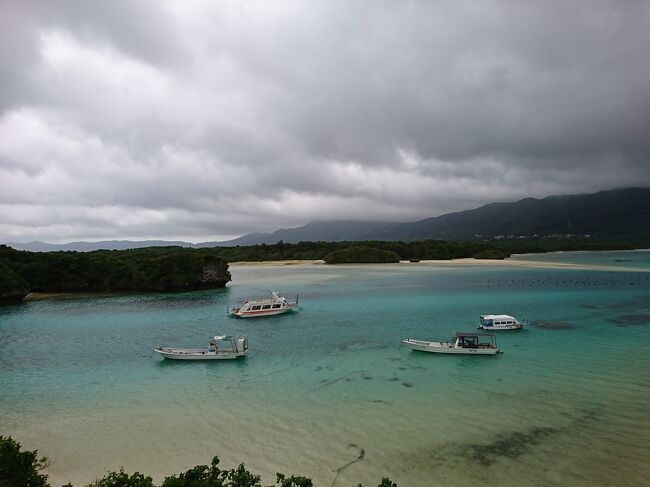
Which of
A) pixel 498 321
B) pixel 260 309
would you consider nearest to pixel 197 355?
pixel 260 309

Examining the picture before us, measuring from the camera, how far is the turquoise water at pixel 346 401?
61.6 ft

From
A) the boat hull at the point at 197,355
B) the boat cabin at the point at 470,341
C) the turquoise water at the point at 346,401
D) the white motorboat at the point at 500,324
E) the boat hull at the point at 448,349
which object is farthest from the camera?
the white motorboat at the point at 500,324

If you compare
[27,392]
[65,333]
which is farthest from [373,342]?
[65,333]

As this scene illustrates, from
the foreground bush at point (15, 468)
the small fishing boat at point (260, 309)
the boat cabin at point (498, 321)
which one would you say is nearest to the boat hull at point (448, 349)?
the boat cabin at point (498, 321)

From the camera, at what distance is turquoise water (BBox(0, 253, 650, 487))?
739 inches

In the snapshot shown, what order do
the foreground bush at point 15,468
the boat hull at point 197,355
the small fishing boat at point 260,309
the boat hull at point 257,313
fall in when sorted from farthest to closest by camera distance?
the small fishing boat at point 260,309 → the boat hull at point 257,313 → the boat hull at point 197,355 → the foreground bush at point 15,468


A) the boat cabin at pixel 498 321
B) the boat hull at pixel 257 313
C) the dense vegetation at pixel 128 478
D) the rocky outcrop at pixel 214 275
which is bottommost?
the boat cabin at pixel 498 321

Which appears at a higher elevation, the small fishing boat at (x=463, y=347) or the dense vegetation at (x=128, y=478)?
the dense vegetation at (x=128, y=478)

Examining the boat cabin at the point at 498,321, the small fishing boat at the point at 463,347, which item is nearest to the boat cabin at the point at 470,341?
the small fishing boat at the point at 463,347

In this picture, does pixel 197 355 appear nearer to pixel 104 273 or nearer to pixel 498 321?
pixel 498 321

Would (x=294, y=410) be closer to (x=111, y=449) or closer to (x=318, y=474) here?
(x=318, y=474)

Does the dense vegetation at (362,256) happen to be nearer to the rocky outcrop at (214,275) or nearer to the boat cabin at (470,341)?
the rocky outcrop at (214,275)

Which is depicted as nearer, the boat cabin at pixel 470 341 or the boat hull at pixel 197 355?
the boat cabin at pixel 470 341

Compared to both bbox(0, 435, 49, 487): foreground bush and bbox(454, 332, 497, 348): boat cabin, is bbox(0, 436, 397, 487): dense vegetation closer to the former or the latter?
bbox(0, 435, 49, 487): foreground bush
